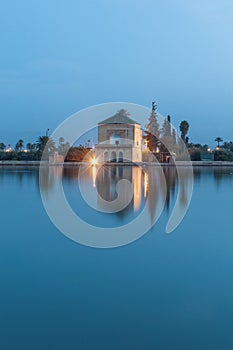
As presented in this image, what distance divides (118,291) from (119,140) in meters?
36.7

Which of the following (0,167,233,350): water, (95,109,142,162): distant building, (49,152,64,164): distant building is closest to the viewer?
(0,167,233,350): water

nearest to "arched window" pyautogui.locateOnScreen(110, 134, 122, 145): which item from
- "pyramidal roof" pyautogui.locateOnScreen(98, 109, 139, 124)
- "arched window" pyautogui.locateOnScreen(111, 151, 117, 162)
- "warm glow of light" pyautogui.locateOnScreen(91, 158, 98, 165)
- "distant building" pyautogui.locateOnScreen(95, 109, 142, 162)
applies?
"distant building" pyautogui.locateOnScreen(95, 109, 142, 162)

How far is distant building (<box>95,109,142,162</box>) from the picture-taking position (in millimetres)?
38688

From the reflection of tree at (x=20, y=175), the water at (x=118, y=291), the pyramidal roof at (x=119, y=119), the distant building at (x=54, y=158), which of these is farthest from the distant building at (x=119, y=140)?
the water at (x=118, y=291)

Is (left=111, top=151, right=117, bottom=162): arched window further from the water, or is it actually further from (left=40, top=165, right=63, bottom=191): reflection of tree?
the water

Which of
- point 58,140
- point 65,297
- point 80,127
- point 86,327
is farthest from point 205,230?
point 58,140

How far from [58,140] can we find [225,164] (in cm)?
1615

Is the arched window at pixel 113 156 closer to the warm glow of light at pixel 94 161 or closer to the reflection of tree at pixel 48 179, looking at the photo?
the warm glow of light at pixel 94 161

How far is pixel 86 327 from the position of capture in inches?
114

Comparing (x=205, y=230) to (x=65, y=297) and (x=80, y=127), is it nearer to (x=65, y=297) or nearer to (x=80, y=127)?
(x=65, y=297)

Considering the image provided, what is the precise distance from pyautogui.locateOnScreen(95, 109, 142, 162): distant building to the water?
32.0 meters

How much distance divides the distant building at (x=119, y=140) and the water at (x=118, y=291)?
32.0 meters

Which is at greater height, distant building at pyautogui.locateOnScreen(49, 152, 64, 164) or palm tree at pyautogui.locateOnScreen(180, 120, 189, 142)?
palm tree at pyautogui.locateOnScreen(180, 120, 189, 142)

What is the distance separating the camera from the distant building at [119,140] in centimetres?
3869
